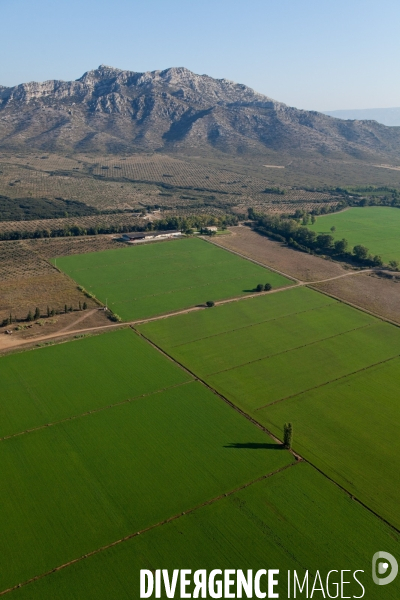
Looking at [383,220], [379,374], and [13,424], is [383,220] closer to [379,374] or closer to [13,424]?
[379,374]

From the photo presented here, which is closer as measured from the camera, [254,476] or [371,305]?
[254,476]

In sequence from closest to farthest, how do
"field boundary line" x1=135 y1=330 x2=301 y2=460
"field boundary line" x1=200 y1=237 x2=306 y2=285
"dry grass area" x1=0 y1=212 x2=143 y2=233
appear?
"field boundary line" x1=135 y1=330 x2=301 y2=460
"field boundary line" x1=200 y1=237 x2=306 y2=285
"dry grass area" x1=0 y1=212 x2=143 y2=233

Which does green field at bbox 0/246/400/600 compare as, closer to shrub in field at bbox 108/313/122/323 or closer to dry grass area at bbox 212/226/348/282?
shrub in field at bbox 108/313/122/323

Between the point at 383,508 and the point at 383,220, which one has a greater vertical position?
the point at 383,220

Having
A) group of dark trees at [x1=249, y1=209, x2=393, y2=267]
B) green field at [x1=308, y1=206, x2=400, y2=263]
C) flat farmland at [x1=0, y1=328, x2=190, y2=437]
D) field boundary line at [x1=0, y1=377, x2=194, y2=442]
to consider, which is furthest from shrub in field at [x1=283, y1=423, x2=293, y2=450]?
green field at [x1=308, y1=206, x2=400, y2=263]

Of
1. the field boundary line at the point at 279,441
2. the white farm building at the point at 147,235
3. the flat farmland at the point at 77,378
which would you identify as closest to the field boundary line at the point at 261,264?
the white farm building at the point at 147,235

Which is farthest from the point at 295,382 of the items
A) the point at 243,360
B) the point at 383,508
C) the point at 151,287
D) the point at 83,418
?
the point at 151,287

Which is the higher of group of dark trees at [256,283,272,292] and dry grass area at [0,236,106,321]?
group of dark trees at [256,283,272,292]
